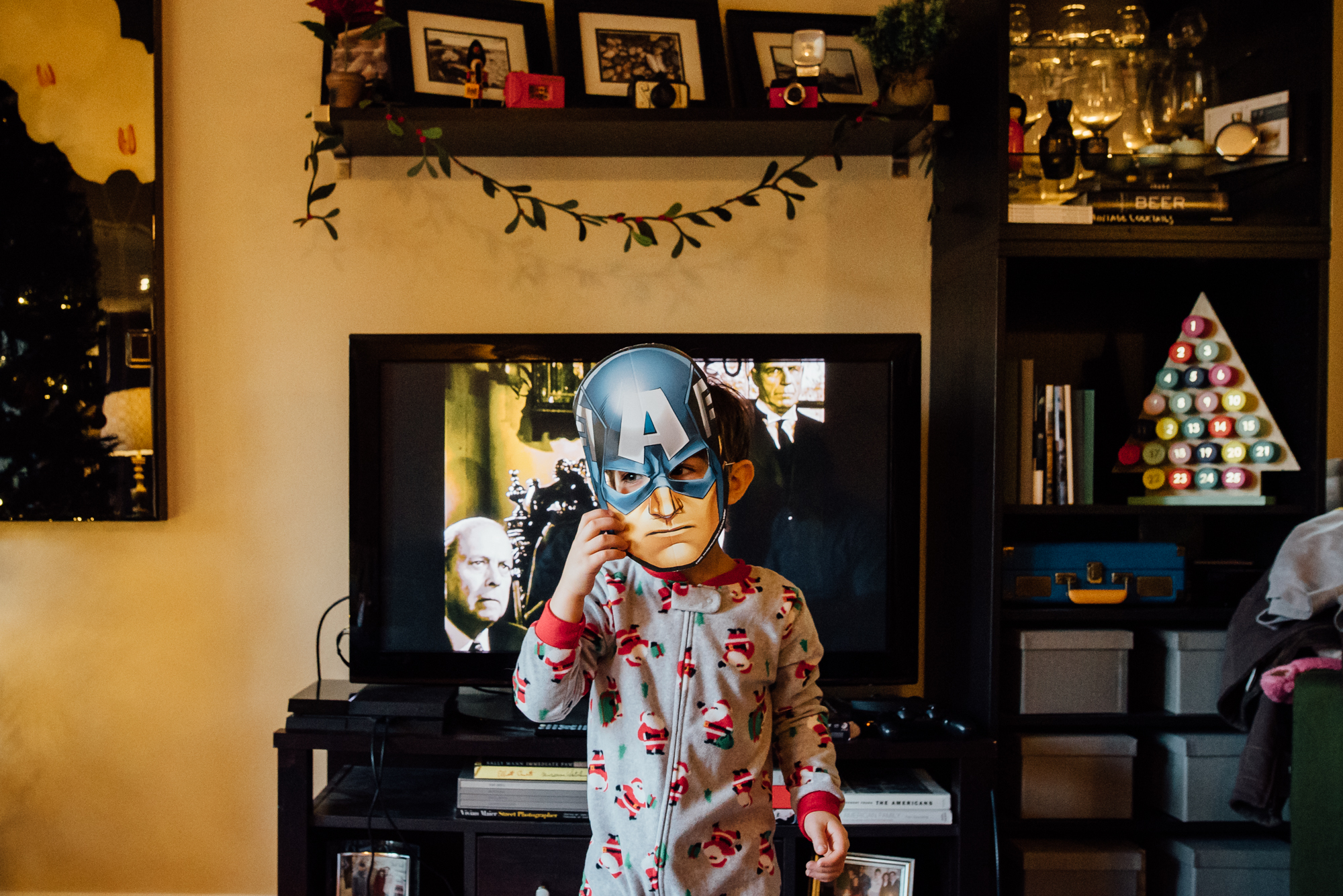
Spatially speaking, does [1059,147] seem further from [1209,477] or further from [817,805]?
[817,805]

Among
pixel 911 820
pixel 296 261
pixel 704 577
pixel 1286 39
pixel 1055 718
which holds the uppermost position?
pixel 1286 39

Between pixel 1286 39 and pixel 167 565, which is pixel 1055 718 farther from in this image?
pixel 167 565

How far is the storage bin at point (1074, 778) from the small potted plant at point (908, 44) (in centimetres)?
138

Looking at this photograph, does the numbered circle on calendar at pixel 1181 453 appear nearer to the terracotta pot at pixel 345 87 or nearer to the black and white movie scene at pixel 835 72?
the black and white movie scene at pixel 835 72

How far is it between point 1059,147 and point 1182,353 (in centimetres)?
50

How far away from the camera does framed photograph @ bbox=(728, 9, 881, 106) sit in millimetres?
2023

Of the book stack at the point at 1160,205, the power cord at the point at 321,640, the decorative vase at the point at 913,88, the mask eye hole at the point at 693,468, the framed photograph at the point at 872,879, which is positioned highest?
the decorative vase at the point at 913,88

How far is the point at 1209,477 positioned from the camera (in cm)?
183

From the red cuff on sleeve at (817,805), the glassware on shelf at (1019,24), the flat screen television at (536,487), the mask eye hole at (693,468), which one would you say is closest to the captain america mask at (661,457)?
the mask eye hole at (693,468)

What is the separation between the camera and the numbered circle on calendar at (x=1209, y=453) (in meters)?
1.81

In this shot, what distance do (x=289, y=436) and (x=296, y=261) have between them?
421 mm

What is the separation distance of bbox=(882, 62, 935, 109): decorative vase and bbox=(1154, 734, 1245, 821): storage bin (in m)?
1.44

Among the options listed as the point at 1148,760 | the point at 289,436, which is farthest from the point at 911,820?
the point at 289,436

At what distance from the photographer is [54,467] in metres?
2.01
